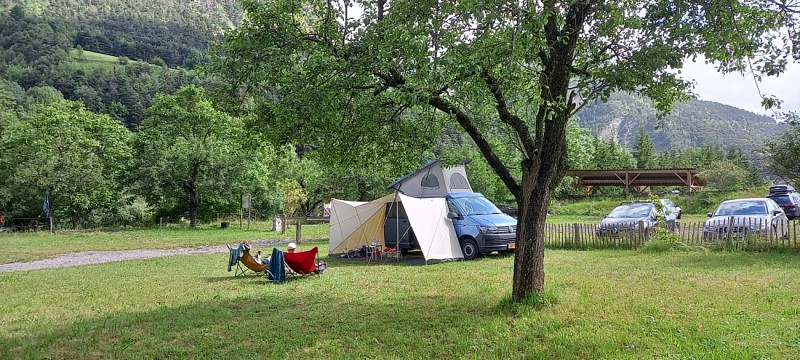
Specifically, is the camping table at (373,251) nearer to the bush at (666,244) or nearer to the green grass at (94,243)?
the bush at (666,244)

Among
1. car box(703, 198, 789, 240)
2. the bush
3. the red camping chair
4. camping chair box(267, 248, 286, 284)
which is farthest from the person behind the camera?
the bush

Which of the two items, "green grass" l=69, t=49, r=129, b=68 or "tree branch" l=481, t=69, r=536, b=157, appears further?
"green grass" l=69, t=49, r=129, b=68

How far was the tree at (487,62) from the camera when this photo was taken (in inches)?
220

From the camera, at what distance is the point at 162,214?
134ft

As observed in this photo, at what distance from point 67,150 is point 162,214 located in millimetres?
9528

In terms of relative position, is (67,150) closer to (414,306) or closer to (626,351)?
(414,306)

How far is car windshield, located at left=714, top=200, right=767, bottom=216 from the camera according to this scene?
14.2 meters

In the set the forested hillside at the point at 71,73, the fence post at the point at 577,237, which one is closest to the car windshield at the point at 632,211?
the fence post at the point at 577,237

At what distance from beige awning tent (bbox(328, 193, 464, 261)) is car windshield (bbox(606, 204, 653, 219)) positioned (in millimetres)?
5874

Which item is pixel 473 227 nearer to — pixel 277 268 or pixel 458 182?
pixel 458 182

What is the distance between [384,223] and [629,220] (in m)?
7.43

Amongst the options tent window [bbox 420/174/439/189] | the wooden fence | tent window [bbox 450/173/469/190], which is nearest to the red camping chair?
tent window [bbox 420/174/439/189]

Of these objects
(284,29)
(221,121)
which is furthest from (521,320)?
(221,121)

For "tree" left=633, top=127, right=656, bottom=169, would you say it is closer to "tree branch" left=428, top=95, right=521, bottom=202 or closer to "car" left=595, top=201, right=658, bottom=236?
"car" left=595, top=201, right=658, bottom=236
